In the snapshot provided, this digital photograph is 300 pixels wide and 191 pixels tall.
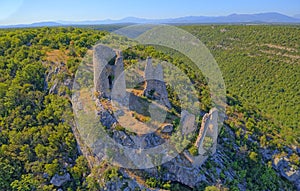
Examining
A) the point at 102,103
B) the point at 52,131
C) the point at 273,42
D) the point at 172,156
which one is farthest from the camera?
the point at 273,42

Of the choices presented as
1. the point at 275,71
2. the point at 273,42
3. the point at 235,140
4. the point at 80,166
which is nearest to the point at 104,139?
the point at 80,166

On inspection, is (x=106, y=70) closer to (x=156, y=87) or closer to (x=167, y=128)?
(x=156, y=87)

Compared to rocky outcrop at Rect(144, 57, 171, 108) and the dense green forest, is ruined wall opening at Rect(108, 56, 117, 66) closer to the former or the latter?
rocky outcrop at Rect(144, 57, 171, 108)

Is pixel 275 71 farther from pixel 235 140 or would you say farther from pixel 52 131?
pixel 52 131

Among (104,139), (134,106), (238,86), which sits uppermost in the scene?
(134,106)

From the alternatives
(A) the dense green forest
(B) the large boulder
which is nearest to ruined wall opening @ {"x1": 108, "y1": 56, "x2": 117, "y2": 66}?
(A) the dense green forest

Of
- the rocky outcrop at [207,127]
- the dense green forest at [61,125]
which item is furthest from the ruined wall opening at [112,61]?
the rocky outcrop at [207,127]

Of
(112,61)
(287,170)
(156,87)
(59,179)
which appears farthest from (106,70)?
(287,170)

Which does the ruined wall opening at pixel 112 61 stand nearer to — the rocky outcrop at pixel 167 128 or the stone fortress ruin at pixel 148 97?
the stone fortress ruin at pixel 148 97

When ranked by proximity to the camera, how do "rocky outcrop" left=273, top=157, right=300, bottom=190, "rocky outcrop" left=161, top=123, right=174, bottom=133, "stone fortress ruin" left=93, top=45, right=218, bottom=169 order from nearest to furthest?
1. "stone fortress ruin" left=93, top=45, right=218, bottom=169
2. "rocky outcrop" left=161, top=123, right=174, bottom=133
3. "rocky outcrop" left=273, top=157, right=300, bottom=190
